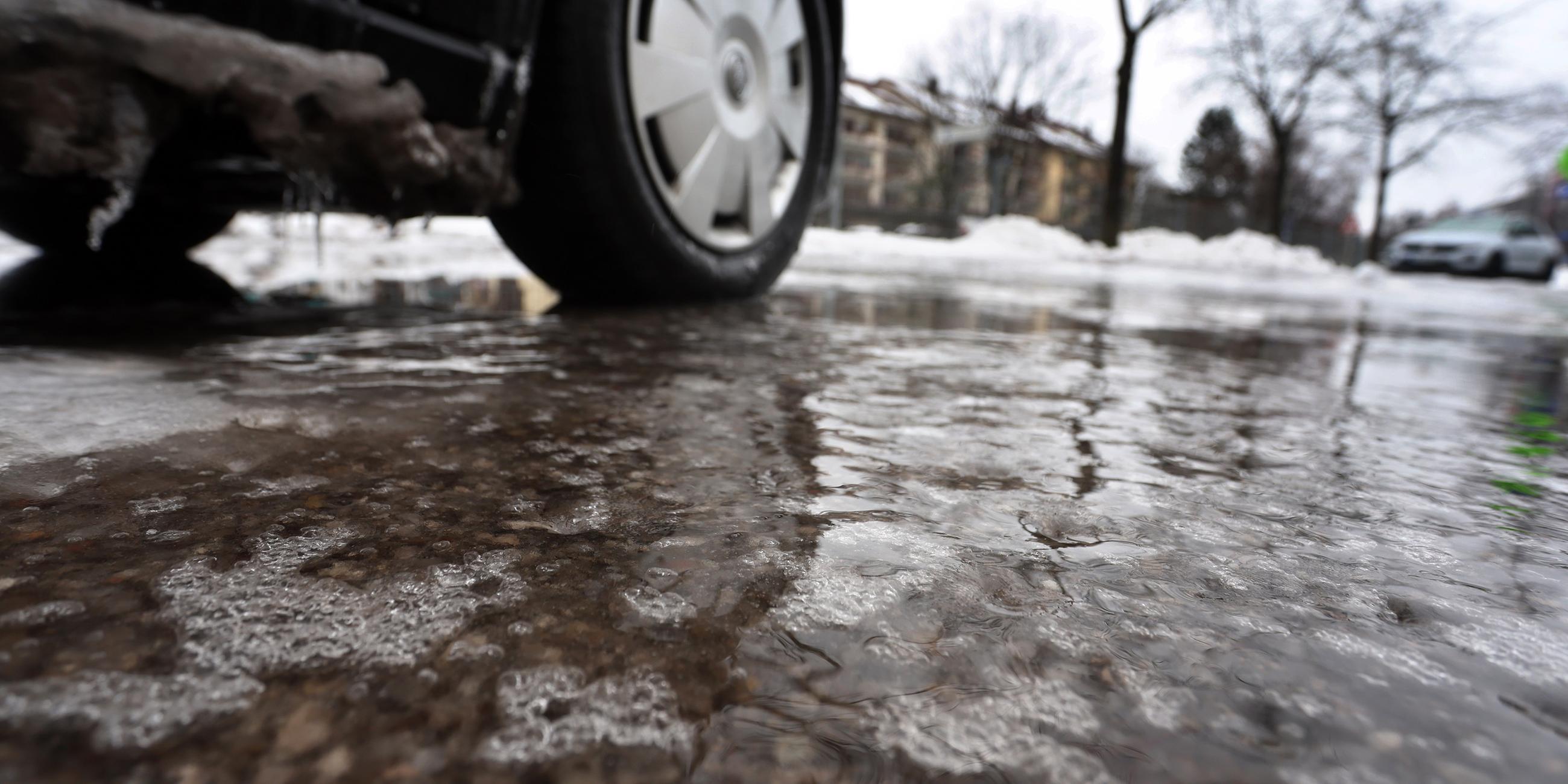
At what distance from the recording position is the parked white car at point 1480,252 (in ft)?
49.4

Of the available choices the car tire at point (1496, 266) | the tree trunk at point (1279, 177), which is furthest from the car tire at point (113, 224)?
the tree trunk at point (1279, 177)

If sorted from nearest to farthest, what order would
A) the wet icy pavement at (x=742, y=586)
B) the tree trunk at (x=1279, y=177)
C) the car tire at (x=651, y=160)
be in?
1. the wet icy pavement at (x=742, y=586)
2. the car tire at (x=651, y=160)
3. the tree trunk at (x=1279, y=177)

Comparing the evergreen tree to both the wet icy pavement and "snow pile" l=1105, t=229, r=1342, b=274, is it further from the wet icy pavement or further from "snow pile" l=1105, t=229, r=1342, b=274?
the wet icy pavement

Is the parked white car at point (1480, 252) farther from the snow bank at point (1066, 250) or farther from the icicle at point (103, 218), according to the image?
the icicle at point (103, 218)

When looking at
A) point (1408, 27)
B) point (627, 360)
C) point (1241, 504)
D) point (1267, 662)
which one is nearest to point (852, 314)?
point (627, 360)

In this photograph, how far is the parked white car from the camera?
15.0 m

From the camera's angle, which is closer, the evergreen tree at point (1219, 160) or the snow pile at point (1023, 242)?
the snow pile at point (1023, 242)

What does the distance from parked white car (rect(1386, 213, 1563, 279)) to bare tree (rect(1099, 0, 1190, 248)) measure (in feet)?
19.2

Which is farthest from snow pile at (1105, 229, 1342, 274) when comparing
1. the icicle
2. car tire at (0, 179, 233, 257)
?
the icicle

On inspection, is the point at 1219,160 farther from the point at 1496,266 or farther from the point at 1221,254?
the point at 1221,254

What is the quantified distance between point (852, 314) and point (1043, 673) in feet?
7.80

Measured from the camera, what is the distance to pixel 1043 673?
0.54 m

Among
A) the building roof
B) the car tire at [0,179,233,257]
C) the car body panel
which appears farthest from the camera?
the building roof

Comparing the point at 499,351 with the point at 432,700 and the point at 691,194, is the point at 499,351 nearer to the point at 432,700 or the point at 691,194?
the point at 691,194
